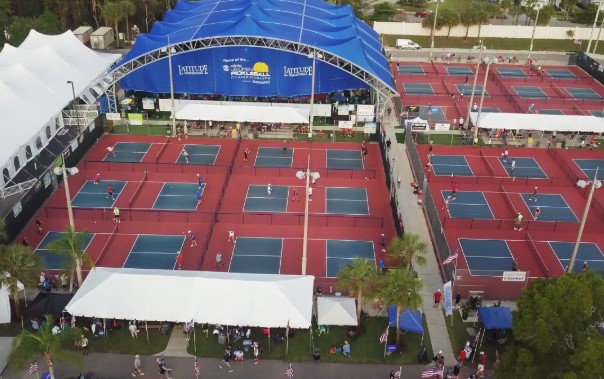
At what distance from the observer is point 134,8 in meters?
77.4

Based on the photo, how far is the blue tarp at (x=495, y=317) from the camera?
2708 cm

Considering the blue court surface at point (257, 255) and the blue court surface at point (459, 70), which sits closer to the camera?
the blue court surface at point (257, 255)

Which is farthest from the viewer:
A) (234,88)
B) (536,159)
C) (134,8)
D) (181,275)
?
(134,8)

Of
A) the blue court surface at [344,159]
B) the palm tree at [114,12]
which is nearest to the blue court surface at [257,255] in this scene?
the blue court surface at [344,159]

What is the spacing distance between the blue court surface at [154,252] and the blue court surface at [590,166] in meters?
30.8

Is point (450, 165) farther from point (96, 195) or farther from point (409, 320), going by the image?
point (96, 195)

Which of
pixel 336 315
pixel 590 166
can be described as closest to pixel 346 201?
pixel 336 315

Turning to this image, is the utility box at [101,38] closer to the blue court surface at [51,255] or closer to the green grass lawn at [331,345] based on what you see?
the blue court surface at [51,255]

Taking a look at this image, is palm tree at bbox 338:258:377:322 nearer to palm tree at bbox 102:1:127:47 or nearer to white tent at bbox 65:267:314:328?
white tent at bbox 65:267:314:328

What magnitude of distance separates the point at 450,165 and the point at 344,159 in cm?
822

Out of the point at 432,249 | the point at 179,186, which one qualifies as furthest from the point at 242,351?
the point at 179,186

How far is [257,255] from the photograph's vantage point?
112ft

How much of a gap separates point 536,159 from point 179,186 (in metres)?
27.9

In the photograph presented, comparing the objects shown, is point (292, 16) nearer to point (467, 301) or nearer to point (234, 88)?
point (234, 88)
